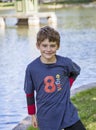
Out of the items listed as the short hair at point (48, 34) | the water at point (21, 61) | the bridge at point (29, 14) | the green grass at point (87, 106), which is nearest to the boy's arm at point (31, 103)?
the short hair at point (48, 34)

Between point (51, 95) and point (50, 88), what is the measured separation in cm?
6

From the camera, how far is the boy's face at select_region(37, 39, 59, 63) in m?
4.06

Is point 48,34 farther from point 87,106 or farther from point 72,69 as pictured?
point 87,106

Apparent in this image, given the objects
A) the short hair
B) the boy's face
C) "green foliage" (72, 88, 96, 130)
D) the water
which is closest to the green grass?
"green foliage" (72, 88, 96, 130)

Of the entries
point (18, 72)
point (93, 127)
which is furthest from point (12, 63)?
point (93, 127)

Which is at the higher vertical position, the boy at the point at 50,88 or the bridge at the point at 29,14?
the boy at the point at 50,88

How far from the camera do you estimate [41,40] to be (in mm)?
4055

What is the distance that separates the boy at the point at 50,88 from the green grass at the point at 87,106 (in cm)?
168

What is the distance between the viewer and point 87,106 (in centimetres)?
691

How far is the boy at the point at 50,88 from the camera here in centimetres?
404

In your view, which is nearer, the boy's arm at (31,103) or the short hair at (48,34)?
the short hair at (48,34)

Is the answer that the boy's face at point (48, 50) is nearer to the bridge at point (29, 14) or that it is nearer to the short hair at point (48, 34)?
the short hair at point (48, 34)

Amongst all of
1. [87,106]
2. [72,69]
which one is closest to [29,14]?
[87,106]

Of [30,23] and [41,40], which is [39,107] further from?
[30,23]
